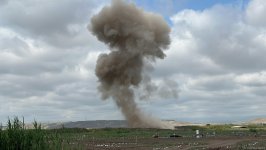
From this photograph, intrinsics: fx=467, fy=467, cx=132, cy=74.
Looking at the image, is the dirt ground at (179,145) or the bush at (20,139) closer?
the bush at (20,139)

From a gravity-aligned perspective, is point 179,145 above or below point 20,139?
below

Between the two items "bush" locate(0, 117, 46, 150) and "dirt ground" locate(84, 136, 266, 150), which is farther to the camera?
"dirt ground" locate(84, 136, 266, 150)

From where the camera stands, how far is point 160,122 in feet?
344

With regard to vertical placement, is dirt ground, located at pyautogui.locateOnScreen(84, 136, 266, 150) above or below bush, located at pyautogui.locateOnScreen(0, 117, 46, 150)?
below

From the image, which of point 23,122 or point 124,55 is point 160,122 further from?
point 23,122

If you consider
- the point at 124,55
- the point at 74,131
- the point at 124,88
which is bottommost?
the point at 74,131

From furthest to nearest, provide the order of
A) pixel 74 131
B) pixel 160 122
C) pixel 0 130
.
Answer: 1. pixel 160 122
2. pixel 74 131
3. pixel 0 130

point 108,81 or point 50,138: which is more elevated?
point 108,81

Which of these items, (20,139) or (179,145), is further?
(179,145)

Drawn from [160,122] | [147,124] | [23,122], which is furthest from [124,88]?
[23,122]

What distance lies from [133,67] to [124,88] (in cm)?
450

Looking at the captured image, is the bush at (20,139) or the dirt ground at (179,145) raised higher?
the bush at (20,139)

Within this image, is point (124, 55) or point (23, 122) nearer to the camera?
point (23, 122)

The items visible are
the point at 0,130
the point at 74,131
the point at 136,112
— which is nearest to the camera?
the point at 0,130
